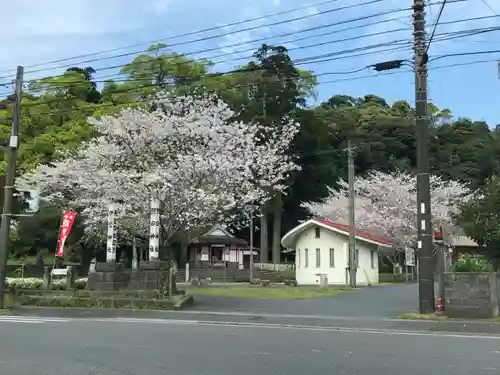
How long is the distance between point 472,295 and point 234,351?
8.27m

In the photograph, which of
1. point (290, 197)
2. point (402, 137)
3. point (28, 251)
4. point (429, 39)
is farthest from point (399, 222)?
point (429, 39)

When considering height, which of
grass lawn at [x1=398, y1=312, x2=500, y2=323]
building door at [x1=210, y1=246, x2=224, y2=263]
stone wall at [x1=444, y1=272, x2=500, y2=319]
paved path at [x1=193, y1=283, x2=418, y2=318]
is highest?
building door at [x1=210, y1=246, x2=224, y2=263]

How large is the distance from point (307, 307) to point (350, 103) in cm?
6354

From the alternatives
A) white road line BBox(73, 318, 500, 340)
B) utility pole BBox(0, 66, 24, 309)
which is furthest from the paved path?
utility pole BBox(0, 66, 24, 309)

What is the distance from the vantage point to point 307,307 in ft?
63.2

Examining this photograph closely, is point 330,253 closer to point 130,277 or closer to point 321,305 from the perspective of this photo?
point 321,305

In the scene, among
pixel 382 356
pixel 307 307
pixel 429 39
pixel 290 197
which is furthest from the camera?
pixel 290 197

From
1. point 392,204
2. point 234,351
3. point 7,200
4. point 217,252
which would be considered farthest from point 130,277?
point 217,252

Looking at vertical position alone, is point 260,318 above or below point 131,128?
below

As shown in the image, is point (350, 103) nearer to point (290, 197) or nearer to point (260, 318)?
point (290, 197)

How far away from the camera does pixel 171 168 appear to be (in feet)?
82.9

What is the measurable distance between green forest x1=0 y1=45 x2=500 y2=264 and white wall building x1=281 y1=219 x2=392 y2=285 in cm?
1002

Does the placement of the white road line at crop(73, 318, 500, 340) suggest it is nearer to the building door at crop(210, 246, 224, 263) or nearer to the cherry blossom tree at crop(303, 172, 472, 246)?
the cherry blossom tree at crop(303, 172, 472, 246)

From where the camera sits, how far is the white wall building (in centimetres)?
3856
